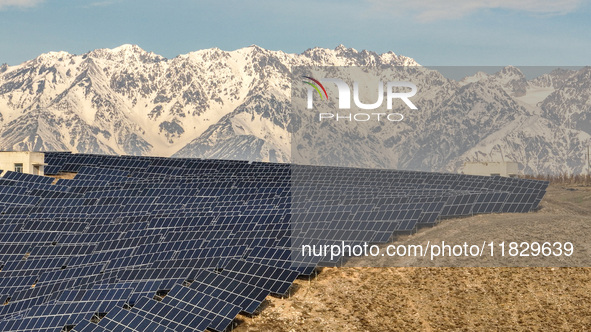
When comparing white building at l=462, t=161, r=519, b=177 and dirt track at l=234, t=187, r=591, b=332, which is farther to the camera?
white building at l=462, t=161, r=519, b=177

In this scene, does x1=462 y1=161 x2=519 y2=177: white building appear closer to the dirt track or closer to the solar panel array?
the solar panel array

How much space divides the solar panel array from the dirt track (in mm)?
1799

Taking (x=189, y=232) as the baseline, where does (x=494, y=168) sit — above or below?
above

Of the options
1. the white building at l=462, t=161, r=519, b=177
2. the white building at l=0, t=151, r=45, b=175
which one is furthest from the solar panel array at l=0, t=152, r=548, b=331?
the white building at l=462, t=161, r=519, b=177

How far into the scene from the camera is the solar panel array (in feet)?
163

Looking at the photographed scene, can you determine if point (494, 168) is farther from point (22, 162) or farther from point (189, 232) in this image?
point (22, 162)

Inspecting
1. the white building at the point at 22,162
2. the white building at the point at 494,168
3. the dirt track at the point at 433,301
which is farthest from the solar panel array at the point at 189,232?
the white building at the point at 494,168

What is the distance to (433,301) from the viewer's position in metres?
49.1

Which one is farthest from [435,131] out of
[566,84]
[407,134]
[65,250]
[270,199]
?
[65,250]

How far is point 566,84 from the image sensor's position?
59.8 meters

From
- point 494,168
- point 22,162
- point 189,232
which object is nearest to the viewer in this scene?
point 189,232

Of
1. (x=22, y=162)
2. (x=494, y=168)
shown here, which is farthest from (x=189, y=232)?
(x=22, y=162)

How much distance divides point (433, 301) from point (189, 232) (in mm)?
23028

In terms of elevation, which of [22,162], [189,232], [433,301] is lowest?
[433,301]
